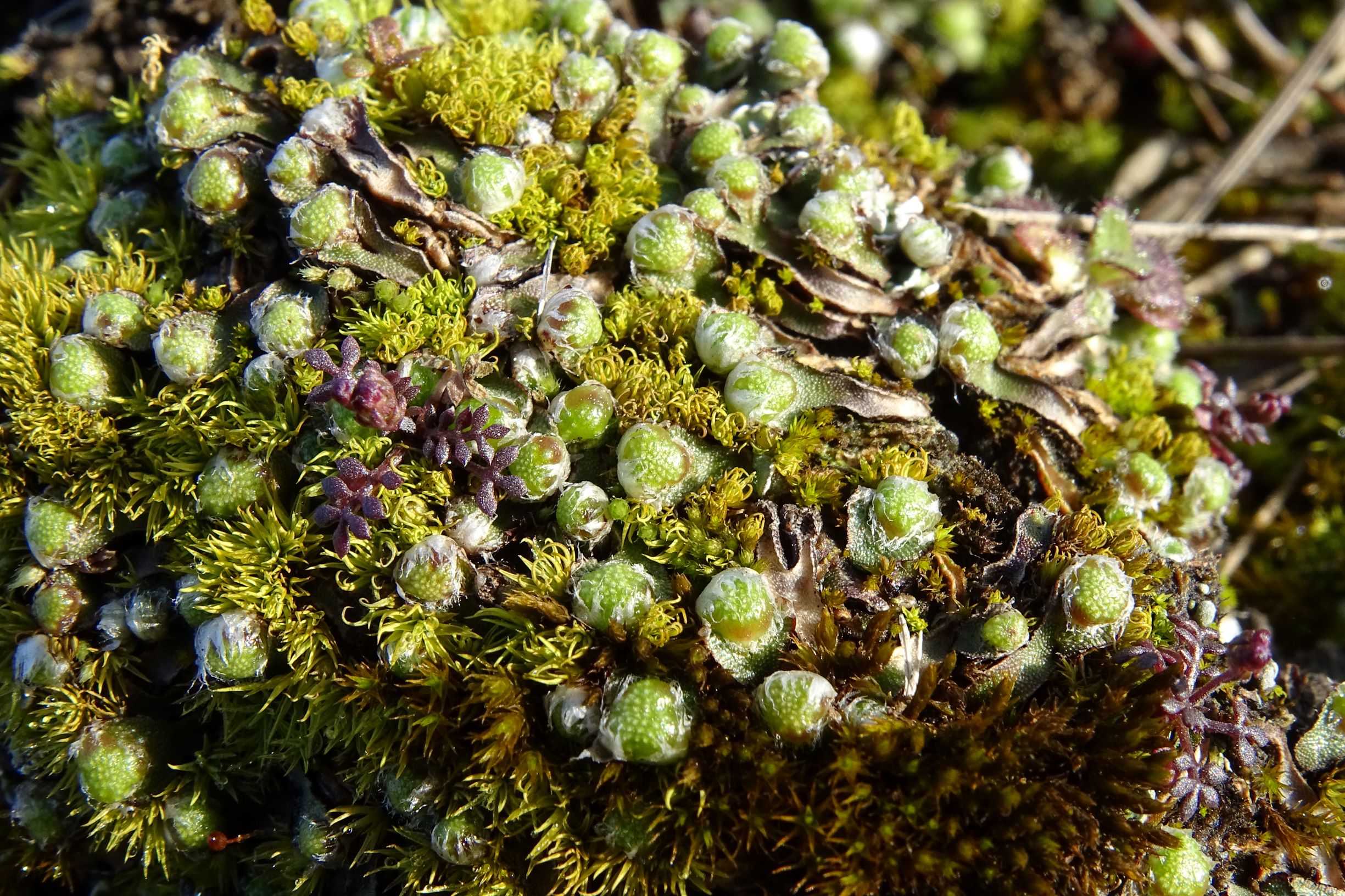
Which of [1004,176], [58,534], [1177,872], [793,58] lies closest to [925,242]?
[1004,176]

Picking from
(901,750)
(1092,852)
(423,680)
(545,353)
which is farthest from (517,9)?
(1092,852)

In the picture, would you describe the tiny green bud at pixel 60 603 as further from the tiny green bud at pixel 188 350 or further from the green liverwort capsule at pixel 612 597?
the green liverwort capsule at pixel 612 597

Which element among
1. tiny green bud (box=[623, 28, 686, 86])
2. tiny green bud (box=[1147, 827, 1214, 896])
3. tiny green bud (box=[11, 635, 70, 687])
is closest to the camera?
tiny green bud (box=[1147, 827, 1214, 896])

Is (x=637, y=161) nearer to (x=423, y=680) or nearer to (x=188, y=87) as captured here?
(x=188, y=87)

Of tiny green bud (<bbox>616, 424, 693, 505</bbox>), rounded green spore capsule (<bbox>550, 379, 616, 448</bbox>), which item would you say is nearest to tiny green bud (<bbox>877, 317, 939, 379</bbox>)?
tiny green bud (<bbox>616, 424, 693, 505</bbox>)

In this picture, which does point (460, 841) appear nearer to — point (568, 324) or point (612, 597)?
point (612, 597)

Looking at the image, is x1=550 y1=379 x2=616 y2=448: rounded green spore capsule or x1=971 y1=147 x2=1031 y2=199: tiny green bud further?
x1=971 y1=147 x2=1031 y2=199: tiny green bud

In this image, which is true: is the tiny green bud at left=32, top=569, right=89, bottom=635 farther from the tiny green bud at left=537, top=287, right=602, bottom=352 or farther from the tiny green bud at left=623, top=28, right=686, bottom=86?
the tiny green bud at left=623, top=28, right=686, bottom=86
